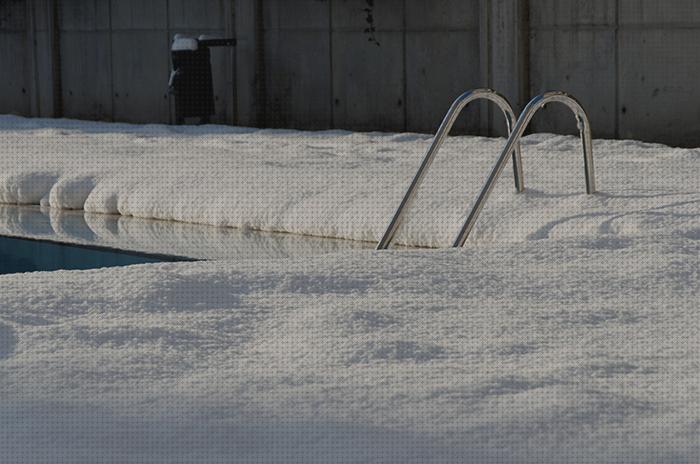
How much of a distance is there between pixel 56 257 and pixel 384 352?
15.0 feet

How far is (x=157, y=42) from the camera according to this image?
52.4 feet

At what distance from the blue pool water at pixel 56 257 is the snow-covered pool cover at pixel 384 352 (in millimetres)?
2128

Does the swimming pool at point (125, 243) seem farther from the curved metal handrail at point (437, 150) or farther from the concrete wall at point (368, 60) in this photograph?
the concrete wall at point (368, 60)

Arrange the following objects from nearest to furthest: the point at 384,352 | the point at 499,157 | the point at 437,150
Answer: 1. the point at 384,352
2. the point at 499,157
3. the point at 437,150

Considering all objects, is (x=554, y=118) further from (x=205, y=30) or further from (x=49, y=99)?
(x=49, y=99)

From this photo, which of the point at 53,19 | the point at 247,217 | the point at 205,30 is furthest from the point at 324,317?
the point at 53,19

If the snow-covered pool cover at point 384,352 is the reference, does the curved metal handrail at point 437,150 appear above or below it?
above

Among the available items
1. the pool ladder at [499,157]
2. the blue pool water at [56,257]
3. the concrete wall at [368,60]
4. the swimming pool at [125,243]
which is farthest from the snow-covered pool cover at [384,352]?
the concrete wall at [368,60]

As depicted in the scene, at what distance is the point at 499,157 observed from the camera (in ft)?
24.3

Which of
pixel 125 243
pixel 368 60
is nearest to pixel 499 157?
pixel 125 243

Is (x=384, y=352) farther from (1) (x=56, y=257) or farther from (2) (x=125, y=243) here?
(2) (x=125, y=243)

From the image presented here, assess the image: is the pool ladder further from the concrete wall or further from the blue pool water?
the concrete wall

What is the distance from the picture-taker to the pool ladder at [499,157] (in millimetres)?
7318

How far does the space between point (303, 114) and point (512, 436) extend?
10918 millimetres
